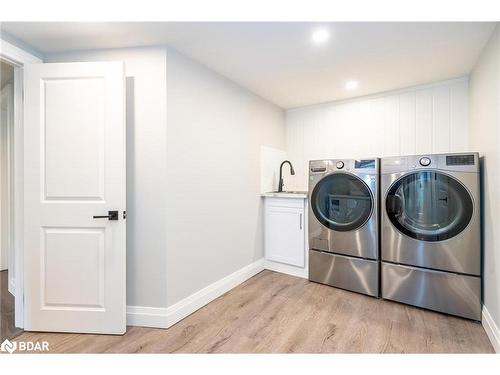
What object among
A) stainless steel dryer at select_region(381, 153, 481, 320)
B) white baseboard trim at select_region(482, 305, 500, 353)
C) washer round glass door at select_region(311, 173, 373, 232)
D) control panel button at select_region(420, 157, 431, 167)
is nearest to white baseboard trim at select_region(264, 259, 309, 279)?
washer round glass door at select_region(311, 173, 373, 232)

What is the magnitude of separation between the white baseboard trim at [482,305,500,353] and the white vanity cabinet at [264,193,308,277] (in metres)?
1.47

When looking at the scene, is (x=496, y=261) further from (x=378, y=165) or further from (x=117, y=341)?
(x=117, y=341)

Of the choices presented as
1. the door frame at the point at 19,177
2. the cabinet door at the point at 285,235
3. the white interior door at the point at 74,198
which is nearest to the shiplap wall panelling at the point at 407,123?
the cabinet door at the point at 285,235

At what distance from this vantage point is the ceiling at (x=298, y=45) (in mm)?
1601

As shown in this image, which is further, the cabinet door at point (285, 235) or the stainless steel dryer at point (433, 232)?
the cabinet door at point (285, 235)

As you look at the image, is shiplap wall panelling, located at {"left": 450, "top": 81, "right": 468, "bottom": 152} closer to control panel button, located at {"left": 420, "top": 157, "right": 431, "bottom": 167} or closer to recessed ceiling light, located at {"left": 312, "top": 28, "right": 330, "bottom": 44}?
control panel button, located at {"left": 420, "top": 157, "right": 431, "bottom": 167}

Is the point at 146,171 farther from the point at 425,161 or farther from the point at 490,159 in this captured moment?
the point at 490,159

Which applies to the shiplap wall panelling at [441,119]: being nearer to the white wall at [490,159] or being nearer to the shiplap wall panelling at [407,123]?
the shiplap wall panelling at [407,123]

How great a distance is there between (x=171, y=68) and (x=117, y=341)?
2.03 meters

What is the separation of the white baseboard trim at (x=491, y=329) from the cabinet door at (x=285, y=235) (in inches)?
59.1

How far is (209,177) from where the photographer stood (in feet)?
7.37

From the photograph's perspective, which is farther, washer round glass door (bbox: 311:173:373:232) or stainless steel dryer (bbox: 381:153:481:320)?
washer round glass door (bbox: 311:173:373:232)

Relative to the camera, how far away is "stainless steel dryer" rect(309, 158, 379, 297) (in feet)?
7.56
